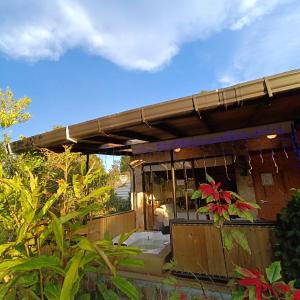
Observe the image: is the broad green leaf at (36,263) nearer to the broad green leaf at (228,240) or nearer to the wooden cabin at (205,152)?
the broad green leaf at (228,240)

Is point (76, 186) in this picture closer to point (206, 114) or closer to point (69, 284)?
point (69, 284)

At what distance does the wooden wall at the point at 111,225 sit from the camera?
5.56 m

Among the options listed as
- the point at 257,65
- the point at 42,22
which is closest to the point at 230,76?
the point at 257,65

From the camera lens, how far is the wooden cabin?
10.7 ft

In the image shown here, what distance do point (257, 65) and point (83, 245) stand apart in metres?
13.3

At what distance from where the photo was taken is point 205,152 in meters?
7.20

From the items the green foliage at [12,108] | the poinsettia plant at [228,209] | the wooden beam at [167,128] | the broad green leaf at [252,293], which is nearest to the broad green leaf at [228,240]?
the poinsettia plant at [228,209]

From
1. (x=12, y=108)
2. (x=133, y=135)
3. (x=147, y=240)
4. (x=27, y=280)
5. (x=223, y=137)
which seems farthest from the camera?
(x=12, y=108)

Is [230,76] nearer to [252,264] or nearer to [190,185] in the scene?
[190,185]

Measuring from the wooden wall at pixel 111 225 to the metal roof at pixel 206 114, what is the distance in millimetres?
2080

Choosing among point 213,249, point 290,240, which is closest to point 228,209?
point 290,240

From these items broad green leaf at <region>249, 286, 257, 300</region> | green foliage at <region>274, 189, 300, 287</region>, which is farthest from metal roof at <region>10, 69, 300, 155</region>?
broad green leaf at <region>249, 286, 257, 300</region>

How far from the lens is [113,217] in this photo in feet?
21.2

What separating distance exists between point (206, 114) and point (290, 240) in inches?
89.6
